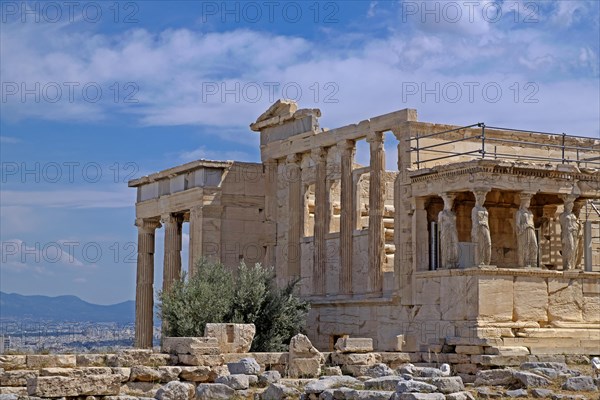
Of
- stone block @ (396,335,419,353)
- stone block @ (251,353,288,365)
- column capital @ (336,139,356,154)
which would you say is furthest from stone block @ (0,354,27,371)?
column capital @ (336,139,356,154)

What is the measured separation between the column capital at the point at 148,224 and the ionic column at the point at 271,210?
427cm

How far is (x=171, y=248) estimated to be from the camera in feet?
109

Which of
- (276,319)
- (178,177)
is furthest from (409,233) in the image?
(178,177)

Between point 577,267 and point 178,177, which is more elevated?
point 178,177

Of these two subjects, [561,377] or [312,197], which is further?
[312,197]

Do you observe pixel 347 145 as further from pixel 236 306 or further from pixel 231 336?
pixel 231 336

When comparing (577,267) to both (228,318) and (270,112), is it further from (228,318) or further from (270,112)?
(270,112)

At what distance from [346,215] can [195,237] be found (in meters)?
4.56

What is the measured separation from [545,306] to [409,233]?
10.9 feet

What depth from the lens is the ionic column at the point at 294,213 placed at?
101 feet

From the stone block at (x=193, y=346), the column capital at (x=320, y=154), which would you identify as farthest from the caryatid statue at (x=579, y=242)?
the stone block at (x=193, y=346)

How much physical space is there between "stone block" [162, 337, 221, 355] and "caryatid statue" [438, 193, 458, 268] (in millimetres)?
6116

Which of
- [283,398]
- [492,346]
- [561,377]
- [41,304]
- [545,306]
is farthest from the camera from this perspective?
[41,304]

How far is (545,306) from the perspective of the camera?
81.6 ft
